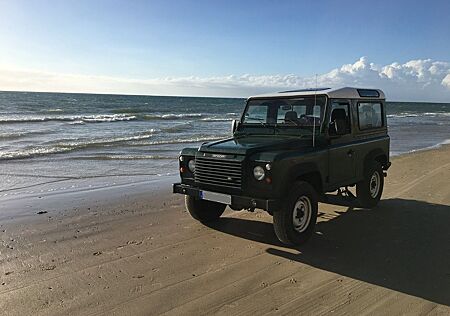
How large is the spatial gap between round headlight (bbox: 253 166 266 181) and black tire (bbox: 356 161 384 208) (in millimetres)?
2831

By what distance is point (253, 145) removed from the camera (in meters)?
5.77

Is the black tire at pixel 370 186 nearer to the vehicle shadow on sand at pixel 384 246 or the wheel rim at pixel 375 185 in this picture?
the wheel rim at pixel 375 185

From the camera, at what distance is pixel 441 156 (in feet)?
49.4

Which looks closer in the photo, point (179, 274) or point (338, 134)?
point (179, 274)

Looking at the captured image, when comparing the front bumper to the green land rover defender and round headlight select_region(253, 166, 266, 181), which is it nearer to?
the green land rover defender

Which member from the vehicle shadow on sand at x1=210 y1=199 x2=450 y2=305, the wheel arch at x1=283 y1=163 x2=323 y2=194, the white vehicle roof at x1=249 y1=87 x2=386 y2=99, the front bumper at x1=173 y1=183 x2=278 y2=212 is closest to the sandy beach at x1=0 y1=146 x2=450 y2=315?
the vehicle shadow on sand at x1=210 y1=199 x2=450 y2=305

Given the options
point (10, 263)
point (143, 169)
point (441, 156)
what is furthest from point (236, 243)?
point (441, 156)

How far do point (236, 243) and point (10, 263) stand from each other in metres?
2.70

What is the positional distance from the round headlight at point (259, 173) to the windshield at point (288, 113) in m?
1.36

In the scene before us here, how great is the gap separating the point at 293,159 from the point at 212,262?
5.25 feet

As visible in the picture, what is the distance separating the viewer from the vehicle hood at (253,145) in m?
5.60

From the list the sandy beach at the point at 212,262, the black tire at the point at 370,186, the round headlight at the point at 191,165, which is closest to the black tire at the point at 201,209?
the sandy beach at the point at 212,262

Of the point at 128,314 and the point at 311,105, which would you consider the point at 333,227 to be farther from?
the point at 128,314

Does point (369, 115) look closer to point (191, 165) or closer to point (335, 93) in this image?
point (335, 93)
